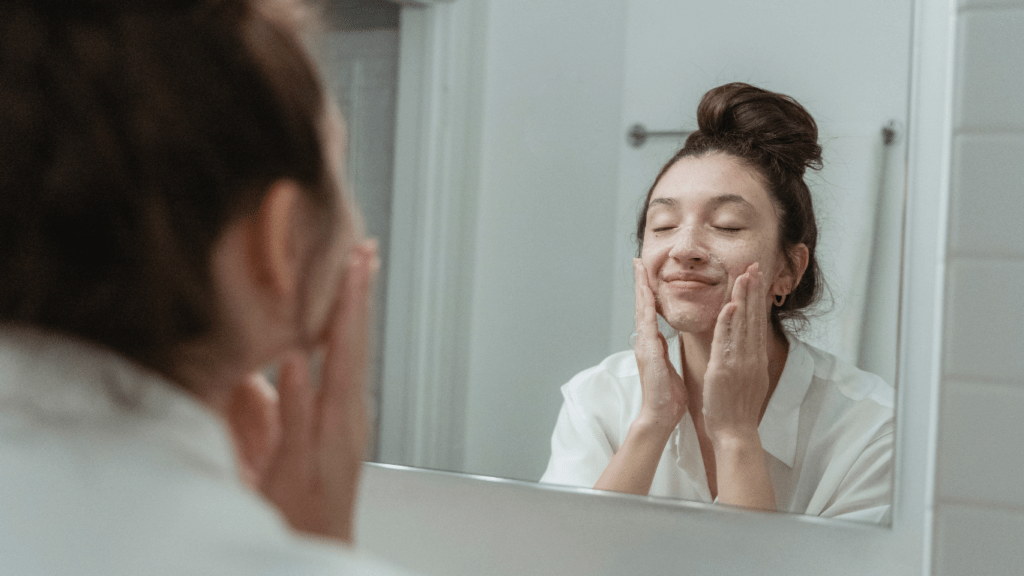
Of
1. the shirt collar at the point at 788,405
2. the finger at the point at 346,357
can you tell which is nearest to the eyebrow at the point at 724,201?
the shirt collar at the point at 788,405

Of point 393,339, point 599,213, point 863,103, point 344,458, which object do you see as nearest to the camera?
point 344,458

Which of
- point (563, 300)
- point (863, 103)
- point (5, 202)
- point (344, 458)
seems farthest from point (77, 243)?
point (863, 103)

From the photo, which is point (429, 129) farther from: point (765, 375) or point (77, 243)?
point (77, 243)

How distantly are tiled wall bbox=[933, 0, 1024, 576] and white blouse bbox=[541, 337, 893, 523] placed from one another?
0.21ft

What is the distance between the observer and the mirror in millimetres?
704

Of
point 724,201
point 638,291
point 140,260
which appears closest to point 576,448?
point 638,291

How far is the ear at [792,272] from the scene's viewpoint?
720 mm

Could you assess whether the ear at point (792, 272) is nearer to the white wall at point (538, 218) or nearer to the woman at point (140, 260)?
the white wall at point (538, 218)

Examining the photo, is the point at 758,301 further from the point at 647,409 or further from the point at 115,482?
the point at 115,482

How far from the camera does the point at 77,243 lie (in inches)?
14.4

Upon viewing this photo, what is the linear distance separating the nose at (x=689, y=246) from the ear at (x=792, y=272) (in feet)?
0.22

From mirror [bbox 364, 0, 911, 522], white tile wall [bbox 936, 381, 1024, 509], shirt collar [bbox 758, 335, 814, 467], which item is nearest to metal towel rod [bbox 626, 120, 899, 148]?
mirror [bbox 364, 0, 911, 522]

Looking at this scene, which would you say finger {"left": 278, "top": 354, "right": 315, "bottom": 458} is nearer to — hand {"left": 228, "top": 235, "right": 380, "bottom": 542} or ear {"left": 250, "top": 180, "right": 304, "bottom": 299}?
hand {"left": 228, "top": 235, "right": 380, "bottom": 542}

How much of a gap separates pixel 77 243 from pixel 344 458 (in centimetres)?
26
